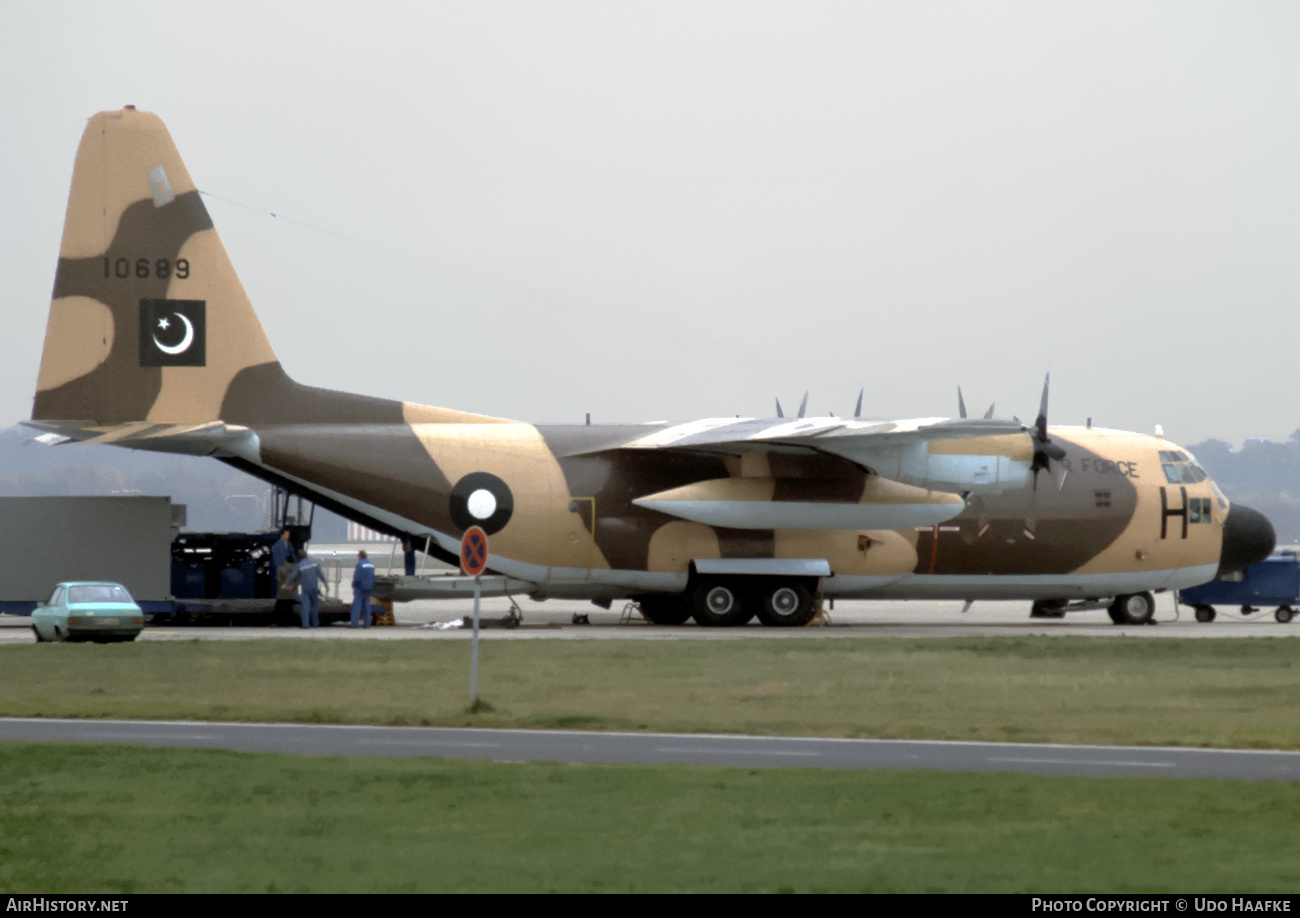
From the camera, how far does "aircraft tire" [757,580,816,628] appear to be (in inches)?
1436

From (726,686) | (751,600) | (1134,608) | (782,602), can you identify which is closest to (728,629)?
(751,600)

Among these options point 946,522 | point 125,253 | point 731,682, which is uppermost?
point 125,253

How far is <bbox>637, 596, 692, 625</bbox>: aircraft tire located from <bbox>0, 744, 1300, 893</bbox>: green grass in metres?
24.0

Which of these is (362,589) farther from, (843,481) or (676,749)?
(676,749)

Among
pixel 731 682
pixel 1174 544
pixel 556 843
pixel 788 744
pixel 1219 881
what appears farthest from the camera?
pixel 1174 544

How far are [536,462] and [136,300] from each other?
9.88 meters

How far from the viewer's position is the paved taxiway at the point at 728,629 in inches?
1305

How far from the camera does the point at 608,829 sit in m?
11.6

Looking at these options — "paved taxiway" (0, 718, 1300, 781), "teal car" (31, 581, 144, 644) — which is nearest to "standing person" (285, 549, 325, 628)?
"teal car" (31, 581, 144, 644)
